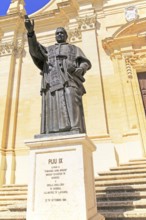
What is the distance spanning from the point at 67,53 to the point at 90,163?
7.08ft

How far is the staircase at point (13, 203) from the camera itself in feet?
14.7

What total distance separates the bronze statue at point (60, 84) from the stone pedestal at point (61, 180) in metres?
0.30

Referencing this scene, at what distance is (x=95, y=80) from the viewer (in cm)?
1028

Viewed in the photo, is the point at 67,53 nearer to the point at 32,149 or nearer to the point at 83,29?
the point at 32,149

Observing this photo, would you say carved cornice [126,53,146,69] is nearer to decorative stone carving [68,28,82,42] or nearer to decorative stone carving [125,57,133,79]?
decorative stone carving [125,57,133,79]

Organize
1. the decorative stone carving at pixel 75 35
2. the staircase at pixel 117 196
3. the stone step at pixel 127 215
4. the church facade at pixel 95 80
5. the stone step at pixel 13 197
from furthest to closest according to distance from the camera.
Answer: the decorative stone carving at pixel 75 35 → the church facade at pixel 95 80 → the stone step at pixel 13 197 → the staircase at pixel 117 196 → the stone step at pixel 127 215

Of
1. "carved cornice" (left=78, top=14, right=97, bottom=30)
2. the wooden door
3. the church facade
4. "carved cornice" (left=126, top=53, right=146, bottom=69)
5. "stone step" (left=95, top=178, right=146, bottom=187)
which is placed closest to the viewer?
"stone step" (left=95, top=178, right=146, bottom=187)

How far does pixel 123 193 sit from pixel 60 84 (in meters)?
2.79

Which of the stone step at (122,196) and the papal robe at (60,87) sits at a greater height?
the papal robe at (60,87)

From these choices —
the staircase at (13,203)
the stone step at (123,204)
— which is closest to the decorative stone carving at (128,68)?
the staircase at (13,203)

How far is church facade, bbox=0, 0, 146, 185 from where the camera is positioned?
9141mm

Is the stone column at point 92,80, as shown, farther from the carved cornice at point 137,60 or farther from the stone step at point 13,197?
the stone step at point 13,197

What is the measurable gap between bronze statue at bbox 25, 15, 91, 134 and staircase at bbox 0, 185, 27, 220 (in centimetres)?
195

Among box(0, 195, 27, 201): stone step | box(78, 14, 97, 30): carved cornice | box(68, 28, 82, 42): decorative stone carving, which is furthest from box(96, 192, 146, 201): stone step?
box(78, 14, 97, 30): carved cornice
